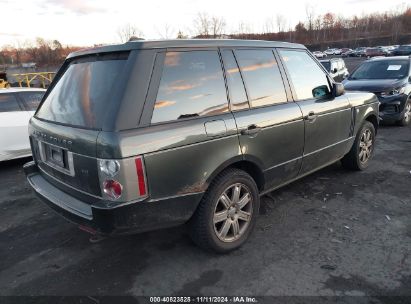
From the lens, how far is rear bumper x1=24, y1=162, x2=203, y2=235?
Result: 2.68m

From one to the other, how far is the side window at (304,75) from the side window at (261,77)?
0.27m

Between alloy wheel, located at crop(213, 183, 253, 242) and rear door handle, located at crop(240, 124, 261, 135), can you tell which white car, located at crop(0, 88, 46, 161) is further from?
rear door handle, located at crop(240, 124, 261, 135)

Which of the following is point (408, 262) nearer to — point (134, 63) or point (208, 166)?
point (208, 166)

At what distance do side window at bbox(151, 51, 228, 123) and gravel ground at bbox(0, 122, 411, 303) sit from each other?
1.40m

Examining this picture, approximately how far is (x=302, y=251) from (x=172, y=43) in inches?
89.6

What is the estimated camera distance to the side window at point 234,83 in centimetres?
336

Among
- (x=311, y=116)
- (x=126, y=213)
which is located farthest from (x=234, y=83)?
(x=126, y=213)

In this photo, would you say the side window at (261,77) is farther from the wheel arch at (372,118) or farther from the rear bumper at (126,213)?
the wheel arch at (372,118)

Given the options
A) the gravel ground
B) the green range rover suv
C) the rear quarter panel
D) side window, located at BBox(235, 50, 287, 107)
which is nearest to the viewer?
the green range rover suv

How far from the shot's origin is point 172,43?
301 cm

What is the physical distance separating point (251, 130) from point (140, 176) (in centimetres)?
125

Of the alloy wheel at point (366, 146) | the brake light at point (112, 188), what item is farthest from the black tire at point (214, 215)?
the alloy wheel at point (366, 146)

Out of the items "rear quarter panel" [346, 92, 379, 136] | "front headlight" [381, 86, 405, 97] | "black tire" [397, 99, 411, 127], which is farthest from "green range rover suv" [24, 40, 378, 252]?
"black tire" [397, 99, 411, 127]

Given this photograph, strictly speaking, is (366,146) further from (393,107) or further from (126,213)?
(126,213)
